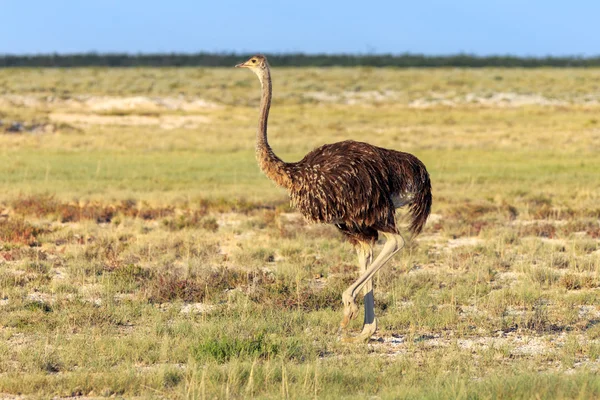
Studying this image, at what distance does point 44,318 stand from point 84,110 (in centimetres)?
3362

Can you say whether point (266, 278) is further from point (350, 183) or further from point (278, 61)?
point (278, 61)

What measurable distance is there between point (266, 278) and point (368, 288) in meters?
2.87

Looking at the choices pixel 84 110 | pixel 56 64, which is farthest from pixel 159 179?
pixel 56 64

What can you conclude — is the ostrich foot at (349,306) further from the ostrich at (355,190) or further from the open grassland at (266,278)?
the open grassland at (266,278)

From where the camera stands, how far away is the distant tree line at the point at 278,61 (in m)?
92.5

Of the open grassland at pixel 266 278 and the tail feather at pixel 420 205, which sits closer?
the open grassland at pixel 266 278

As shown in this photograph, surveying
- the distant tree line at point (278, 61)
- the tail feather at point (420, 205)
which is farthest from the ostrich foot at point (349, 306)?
the distant tree line at point (278, 61)

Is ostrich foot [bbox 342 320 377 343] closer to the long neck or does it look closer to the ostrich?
the ostrich

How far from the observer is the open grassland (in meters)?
7.27

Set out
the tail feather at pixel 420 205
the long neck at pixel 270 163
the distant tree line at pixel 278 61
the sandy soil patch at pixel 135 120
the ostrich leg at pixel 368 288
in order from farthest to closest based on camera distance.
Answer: the distant tree line at pixel 278 61 → the sandy soil patch at pixel 135 120 → the tail feather at pixel 420 205 → the long neck at pixel 270 163 → the ostrich leg at pixel 368 288

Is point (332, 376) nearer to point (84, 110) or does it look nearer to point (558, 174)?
point (558, 174)

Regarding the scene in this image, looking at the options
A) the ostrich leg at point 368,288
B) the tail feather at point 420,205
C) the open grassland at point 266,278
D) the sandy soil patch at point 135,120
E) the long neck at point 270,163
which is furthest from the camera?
the sandy soil patch at point 135,120

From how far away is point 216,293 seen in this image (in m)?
10.5

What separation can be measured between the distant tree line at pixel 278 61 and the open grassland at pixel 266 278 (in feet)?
209
